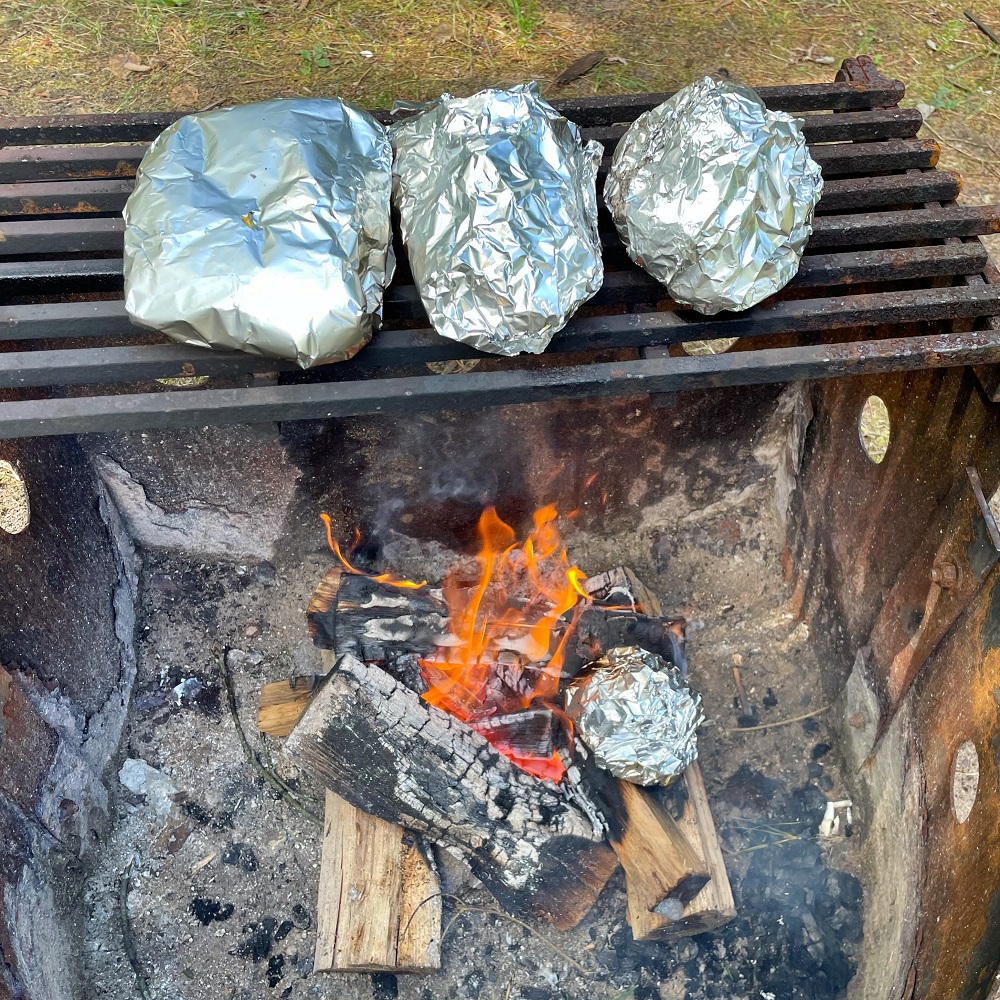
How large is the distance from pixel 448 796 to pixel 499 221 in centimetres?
149

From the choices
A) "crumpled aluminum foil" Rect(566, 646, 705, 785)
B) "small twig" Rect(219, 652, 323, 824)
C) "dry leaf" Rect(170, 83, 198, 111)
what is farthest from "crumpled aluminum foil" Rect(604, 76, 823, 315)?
"dry leaf" Rect(170, 83, 198, 111)

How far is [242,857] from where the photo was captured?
2434 millimetres

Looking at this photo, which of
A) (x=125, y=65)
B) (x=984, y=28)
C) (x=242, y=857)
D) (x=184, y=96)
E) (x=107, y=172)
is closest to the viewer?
(x=107, y=172)

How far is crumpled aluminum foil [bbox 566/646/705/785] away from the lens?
2.30 m

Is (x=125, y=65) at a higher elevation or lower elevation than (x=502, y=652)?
higher

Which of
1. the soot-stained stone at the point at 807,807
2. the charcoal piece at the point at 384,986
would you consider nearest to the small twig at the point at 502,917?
the charcoal piece at the point at 384,986

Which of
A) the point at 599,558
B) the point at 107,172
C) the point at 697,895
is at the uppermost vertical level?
the point at 107,172

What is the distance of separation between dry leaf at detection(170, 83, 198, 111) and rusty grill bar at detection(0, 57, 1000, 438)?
1879 millimetres

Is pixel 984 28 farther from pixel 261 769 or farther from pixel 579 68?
pixel 261 769

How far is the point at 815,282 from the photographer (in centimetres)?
187

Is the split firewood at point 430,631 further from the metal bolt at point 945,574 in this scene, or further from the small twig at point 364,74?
the small twig at point 364,74

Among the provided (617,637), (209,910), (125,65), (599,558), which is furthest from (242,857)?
(125,65)

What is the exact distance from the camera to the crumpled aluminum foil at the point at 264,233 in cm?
157

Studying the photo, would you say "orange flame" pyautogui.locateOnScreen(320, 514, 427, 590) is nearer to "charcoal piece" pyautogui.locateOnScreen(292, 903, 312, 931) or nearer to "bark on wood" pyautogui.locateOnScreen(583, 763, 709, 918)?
"bark on wood" pyautogui.locateOnScreen(583, 763, 709, 918)
